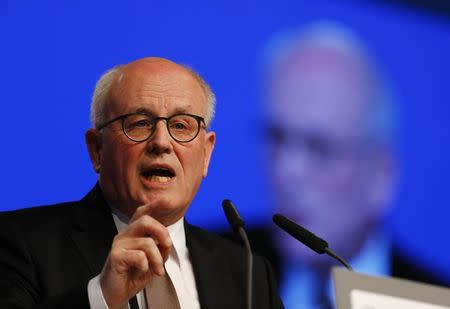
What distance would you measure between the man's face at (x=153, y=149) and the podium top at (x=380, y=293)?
0.85m

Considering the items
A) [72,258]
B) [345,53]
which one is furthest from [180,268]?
[345,53]

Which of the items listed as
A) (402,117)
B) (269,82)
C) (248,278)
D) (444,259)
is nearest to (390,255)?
(444,259)

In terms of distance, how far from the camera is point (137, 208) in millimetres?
2031

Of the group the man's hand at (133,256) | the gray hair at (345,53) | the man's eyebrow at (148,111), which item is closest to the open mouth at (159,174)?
the man's eyebrow at (148,111)

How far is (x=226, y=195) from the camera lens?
3.03m

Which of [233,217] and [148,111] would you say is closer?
[233,217]

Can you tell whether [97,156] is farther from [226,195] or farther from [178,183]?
[226,195]

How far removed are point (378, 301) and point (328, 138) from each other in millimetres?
1826

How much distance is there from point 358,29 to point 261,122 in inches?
27.4

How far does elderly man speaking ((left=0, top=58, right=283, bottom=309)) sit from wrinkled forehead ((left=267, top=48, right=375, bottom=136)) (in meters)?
0.67

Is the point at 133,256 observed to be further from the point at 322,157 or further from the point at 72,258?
the point at 322,157

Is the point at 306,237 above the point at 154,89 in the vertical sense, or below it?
below

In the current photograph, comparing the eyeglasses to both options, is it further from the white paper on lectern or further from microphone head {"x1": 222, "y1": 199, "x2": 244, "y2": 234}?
the white paper on lectern

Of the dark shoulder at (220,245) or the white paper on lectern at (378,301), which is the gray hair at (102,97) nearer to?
the dark shoulder at (220,245)
